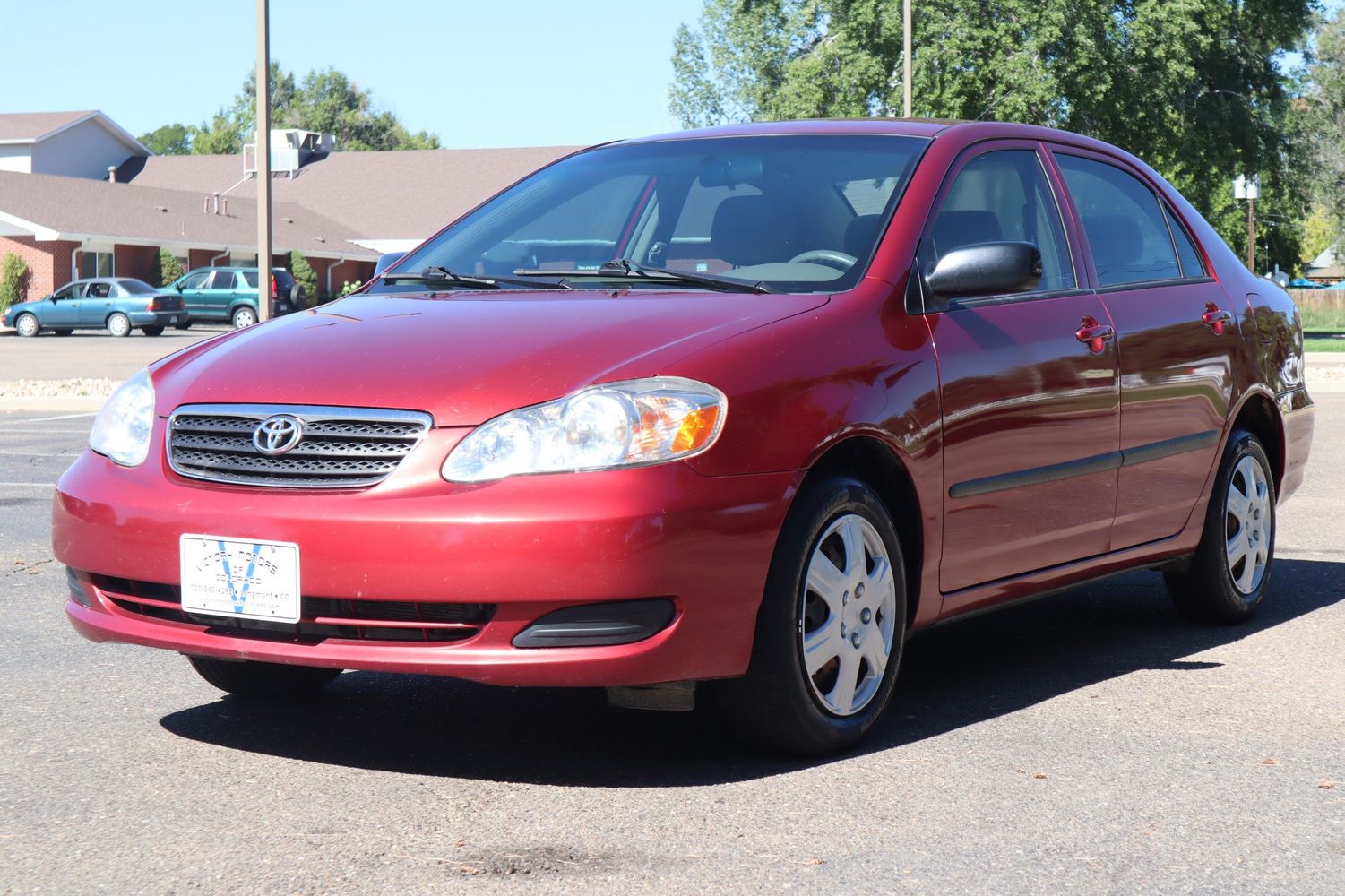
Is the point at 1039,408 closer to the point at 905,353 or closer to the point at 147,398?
the point at 905,353

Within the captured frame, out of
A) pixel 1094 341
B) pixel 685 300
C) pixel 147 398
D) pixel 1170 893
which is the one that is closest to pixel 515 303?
pixel 685 300

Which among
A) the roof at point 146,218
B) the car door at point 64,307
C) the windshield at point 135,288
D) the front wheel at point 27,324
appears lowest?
the front wheel at point 27,324

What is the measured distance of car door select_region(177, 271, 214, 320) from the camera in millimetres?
48594

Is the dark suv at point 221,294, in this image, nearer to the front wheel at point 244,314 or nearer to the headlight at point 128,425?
the front wheel at point 244,314

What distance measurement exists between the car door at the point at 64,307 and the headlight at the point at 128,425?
1683 inches

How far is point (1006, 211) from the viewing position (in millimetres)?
5723

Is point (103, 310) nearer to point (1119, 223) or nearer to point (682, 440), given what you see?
point (1119, 223)

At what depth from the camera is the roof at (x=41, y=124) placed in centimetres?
7256

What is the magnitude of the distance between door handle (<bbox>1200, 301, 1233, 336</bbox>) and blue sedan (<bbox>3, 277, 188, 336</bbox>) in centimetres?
4087

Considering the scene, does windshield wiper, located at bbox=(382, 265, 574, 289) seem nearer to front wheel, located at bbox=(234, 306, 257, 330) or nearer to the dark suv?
the dark suv

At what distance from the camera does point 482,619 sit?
4.17 metres

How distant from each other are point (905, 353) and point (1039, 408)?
719mm

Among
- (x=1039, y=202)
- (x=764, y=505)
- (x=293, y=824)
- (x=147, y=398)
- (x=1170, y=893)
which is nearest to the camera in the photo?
(x=1170, y=893)

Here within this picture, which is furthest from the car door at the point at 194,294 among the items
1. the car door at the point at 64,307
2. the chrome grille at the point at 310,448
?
the chrome grille at the point at 310,448
